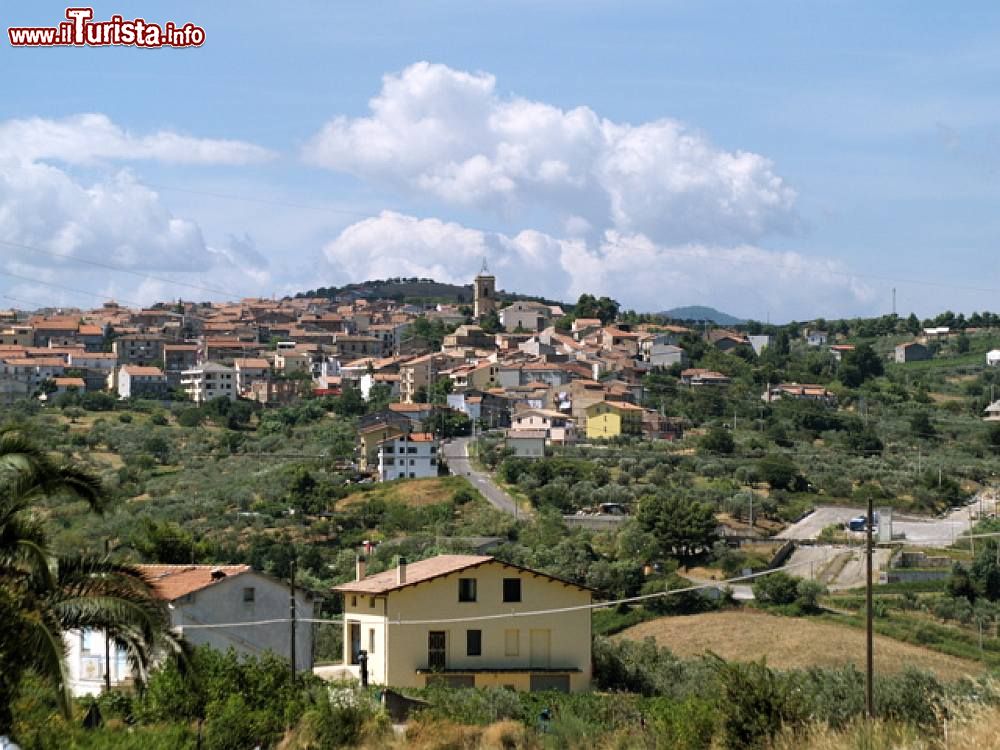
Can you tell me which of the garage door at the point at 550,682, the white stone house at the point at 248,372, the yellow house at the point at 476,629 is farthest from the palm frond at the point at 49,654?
the white stone house at the point at 248,372

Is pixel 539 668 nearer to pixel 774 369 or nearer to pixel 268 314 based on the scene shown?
pixel 774 369

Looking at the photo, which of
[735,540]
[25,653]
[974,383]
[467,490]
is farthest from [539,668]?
[974,383]

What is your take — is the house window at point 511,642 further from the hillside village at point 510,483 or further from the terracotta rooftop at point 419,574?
the terracotta rooftop at point 419,574

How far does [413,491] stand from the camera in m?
68.3

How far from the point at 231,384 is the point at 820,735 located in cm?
9788

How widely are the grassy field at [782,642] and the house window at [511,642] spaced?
19.3ft

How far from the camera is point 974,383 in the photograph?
372ft

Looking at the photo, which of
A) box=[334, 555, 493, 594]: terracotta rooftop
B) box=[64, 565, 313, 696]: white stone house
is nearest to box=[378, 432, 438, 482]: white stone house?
box=[334, 555, 493, 594]: terracotta rooftop

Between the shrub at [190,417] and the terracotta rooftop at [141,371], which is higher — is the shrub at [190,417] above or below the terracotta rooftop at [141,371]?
below

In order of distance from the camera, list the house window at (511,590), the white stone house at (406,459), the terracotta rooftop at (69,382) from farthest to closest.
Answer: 1. the terracotta rooftop at (69,382)
2. the white stone house at (406,459)
3. the house window at (511,590)

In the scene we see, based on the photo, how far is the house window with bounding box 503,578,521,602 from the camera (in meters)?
31.9

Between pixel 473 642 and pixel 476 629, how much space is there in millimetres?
255

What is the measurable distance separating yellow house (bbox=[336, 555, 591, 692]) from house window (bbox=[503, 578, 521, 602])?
0.02 meters

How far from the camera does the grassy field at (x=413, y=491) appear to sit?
219ft
